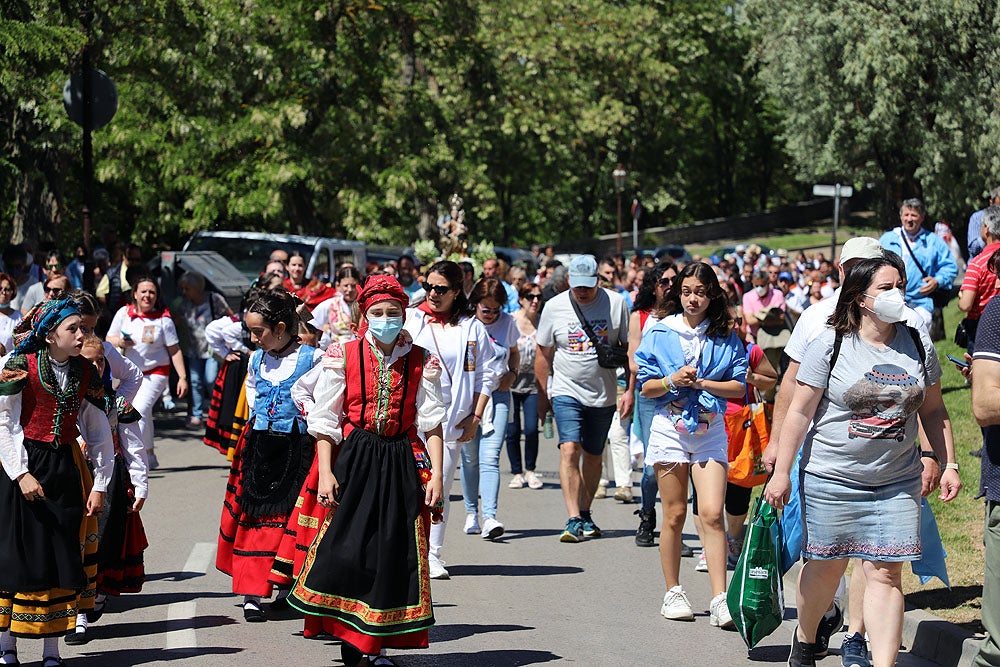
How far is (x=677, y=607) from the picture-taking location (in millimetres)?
7770

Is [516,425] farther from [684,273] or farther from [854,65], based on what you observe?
[854,65]

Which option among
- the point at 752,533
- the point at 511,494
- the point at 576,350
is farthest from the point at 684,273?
the point at 511,494

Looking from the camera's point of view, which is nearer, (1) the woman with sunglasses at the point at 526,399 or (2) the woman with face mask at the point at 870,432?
(2) the woman with face mask at the point at 870,432

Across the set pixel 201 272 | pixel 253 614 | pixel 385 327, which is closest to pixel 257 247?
pixel 201 272

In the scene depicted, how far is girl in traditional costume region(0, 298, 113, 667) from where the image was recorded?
21.0 feet

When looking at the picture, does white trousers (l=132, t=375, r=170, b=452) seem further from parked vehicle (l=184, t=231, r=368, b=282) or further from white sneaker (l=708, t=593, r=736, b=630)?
parked vehicle (l=184, t=231, r=368, b=282)

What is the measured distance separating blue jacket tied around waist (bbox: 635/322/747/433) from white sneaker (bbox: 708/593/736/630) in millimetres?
901

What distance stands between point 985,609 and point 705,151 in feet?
207

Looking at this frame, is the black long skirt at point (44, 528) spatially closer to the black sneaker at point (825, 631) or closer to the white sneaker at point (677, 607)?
the white sneaker at point (677, 607)

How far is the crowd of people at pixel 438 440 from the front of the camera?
19.3 feet

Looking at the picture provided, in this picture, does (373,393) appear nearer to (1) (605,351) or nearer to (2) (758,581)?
(2) (758,581)

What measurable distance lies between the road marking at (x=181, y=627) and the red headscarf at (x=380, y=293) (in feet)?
6.60

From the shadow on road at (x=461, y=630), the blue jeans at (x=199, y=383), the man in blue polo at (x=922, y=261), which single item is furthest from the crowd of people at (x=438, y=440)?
the blue jeans at (x=199, y=383)

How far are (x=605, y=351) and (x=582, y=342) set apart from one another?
18 centimetres
